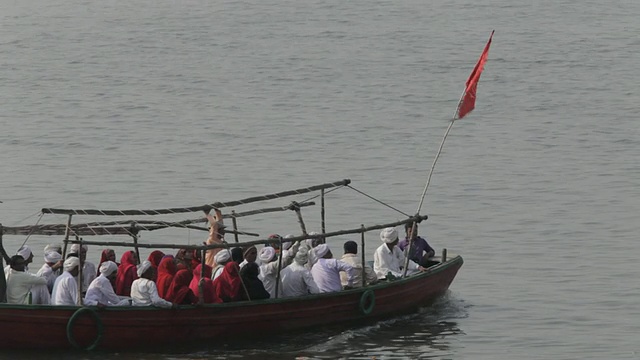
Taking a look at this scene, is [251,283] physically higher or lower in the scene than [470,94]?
lower

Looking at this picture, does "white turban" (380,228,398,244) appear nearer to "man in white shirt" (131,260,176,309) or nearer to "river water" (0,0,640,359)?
"river water" (0,0,640,359)

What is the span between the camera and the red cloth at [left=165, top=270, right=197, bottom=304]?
1781 cm

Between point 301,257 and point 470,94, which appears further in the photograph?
point 470,94

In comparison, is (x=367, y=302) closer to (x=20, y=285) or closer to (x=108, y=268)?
(x=108, y=268)

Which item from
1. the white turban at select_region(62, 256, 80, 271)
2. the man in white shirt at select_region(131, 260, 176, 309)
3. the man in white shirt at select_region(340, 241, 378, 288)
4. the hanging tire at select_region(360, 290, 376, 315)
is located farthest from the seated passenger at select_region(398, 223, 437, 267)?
the white turban at select_region(62, 256, 80, 271)

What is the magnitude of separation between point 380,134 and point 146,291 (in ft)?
65.3

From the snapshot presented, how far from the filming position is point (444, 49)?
48.1m

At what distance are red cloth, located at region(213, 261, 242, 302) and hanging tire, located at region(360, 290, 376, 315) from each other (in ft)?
6.56

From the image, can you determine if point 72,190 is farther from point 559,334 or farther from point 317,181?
point 559,334

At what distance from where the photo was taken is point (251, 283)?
18328 millimetres

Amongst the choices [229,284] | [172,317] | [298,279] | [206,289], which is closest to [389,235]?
[298,279]

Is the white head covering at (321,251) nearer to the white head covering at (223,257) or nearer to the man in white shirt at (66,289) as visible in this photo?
the white head covering at (223,257)

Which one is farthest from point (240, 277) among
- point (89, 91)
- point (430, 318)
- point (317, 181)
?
point (89, 91)

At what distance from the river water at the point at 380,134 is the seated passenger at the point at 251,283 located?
776mm
